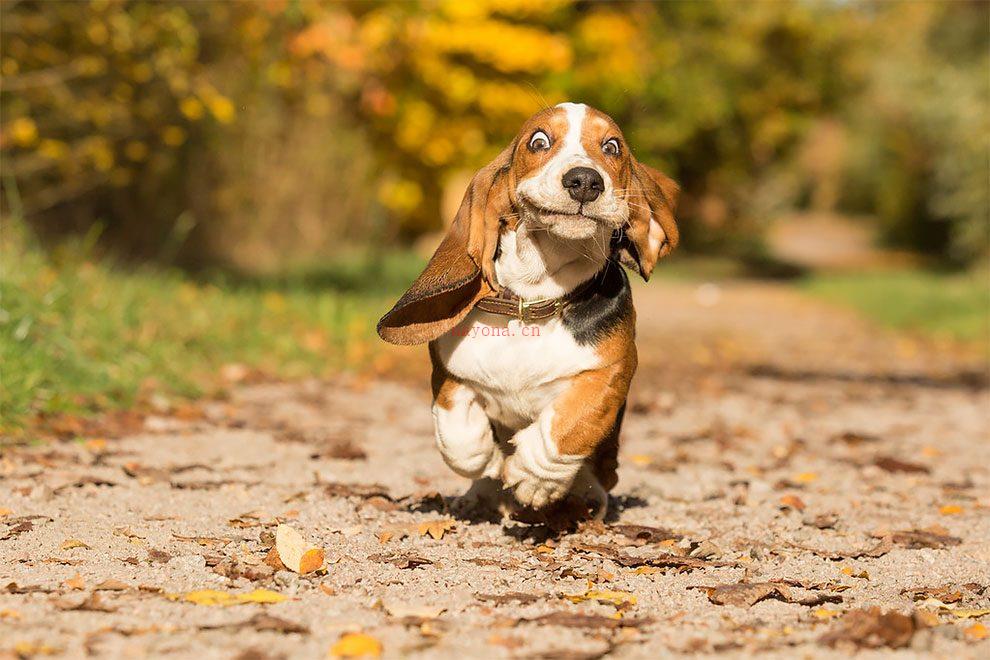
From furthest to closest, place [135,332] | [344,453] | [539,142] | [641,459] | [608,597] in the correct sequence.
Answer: [135,332] → [641,459] → [344,453] → [539,142] → [608,597]

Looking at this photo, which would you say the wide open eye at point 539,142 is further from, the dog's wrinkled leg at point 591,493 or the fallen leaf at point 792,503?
the fallen leaf at point 792,503

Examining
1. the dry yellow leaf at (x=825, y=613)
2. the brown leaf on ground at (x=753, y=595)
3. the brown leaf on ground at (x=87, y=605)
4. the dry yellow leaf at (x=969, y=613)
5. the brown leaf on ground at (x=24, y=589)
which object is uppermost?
the dry yellow leaf at (x=969, y=613)

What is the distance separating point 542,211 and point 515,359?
45 cm

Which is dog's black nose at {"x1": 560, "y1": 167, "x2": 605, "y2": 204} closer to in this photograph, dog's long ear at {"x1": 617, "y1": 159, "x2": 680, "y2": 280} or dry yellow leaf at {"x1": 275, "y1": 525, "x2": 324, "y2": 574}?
dog's long ear at {"x1": 617, "y1": 159, "x2": 680, "y2": 280}

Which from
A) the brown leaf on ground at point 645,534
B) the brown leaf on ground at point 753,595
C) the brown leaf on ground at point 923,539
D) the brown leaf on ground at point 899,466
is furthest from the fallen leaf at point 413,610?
the brown leaf on ground at point 899,466

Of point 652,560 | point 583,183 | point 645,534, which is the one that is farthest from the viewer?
point 645,534

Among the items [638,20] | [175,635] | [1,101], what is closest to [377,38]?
[1,101]

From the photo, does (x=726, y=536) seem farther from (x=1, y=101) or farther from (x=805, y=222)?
(x=805, y=222)

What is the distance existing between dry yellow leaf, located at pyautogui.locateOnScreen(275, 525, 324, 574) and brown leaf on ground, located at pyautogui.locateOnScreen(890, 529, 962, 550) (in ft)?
6.25

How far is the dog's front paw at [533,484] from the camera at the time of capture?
3.77 meters

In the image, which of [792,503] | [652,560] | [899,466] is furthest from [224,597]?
[899,466]

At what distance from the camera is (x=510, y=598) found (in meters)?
3.28

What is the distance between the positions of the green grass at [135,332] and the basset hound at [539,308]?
7.98 feet

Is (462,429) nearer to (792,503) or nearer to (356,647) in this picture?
(356,647)
